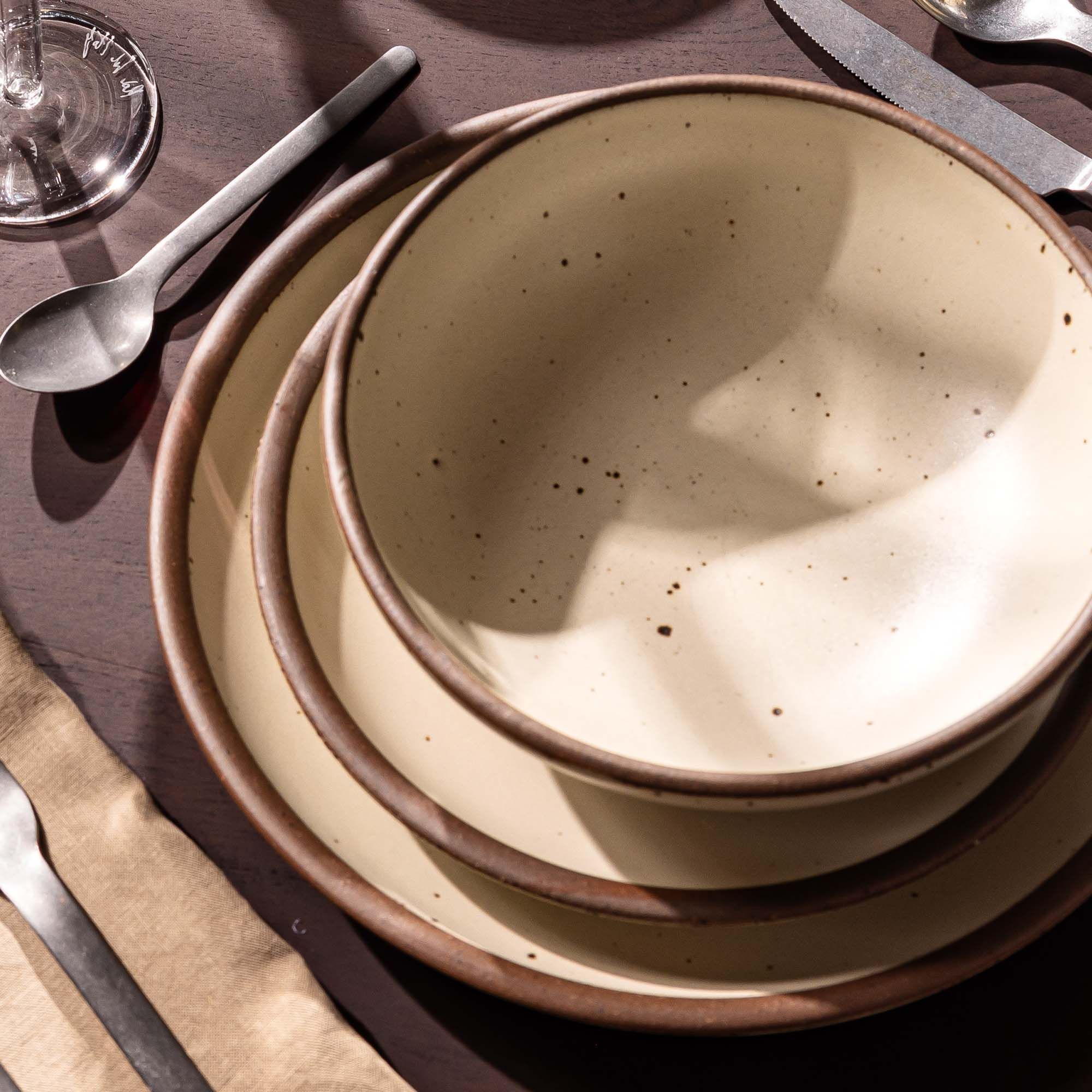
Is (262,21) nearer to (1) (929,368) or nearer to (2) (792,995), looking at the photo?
(1) (929,368)

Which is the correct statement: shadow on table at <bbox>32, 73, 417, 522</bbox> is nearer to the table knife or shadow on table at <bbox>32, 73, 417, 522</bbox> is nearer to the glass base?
the glass base

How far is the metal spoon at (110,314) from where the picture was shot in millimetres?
542

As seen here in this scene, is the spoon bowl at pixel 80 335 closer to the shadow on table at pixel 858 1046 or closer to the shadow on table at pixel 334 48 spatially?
the shadow on table at pixel 334 48

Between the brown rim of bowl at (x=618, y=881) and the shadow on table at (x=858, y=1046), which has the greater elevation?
the brown rim of bowl at (x=618, y=881)

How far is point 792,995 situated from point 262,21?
0.60m

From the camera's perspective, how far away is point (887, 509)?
54cm

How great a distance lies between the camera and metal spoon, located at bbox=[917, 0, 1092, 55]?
60 centimetres

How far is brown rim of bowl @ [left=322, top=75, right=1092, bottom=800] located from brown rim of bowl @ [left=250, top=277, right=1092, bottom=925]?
0.06m

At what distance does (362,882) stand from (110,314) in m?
0.32

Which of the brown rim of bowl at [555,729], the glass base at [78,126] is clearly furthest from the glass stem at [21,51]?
the brown rim of bowl at [555,729]

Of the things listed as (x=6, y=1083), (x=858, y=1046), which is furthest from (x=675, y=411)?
(x=6, y=1083)

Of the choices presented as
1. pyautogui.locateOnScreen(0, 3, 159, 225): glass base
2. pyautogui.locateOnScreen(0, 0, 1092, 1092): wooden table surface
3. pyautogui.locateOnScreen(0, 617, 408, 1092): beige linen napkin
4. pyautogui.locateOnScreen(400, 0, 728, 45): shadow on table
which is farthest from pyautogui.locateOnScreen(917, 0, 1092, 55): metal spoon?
pyautogui.locateOnScreen(0, 617, 408, 1092): beige linen napkin

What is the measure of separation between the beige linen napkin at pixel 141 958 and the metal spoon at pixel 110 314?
0.51 feet

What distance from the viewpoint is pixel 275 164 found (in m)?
0.57
